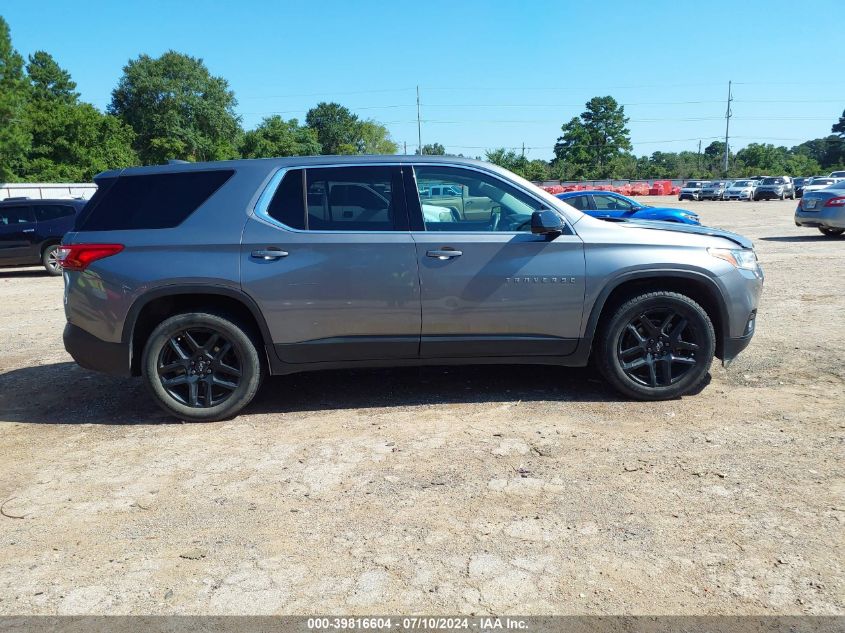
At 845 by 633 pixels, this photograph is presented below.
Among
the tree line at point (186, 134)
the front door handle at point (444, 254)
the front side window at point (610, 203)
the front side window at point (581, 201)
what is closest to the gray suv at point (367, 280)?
the front door handle at point (444, 254)

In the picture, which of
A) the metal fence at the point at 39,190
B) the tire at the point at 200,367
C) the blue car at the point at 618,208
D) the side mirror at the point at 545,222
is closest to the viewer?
the side mirror at the point at 545,222

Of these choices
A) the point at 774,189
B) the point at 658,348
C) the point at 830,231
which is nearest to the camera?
the point at 658,348

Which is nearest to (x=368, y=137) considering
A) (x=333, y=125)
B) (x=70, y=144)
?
(x=333, y=125)

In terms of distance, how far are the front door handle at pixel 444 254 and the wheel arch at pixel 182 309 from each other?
50.7 inches

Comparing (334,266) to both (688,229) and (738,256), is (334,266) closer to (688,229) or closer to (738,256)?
(688,229)

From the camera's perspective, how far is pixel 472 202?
505 cm

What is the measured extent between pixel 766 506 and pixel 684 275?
1953 mm

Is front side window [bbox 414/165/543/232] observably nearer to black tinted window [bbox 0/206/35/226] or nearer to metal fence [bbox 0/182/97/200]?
black tinted window [bbox 0/206/35/226]

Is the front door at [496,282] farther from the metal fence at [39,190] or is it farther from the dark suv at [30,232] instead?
the metal fence at [39,190]

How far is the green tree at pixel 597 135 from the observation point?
103 meters

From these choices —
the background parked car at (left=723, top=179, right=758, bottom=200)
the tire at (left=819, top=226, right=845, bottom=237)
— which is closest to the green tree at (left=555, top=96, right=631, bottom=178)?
the background parked car at (left=723, top=179, right=758, bottom=200)

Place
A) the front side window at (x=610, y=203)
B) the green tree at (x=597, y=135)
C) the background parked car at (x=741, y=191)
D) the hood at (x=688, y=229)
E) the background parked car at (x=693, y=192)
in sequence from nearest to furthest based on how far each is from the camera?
1. the hood at (x=688, y=229)
2. the front side window at (x=610, y=203)
3. the background parked car at (x=741, y=191)
4. the background parked car at (x=693, y=192)
5. the green tree at (x=597, y=135)

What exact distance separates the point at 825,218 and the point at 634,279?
14.7 metres

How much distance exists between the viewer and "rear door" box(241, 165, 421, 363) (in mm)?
4766
